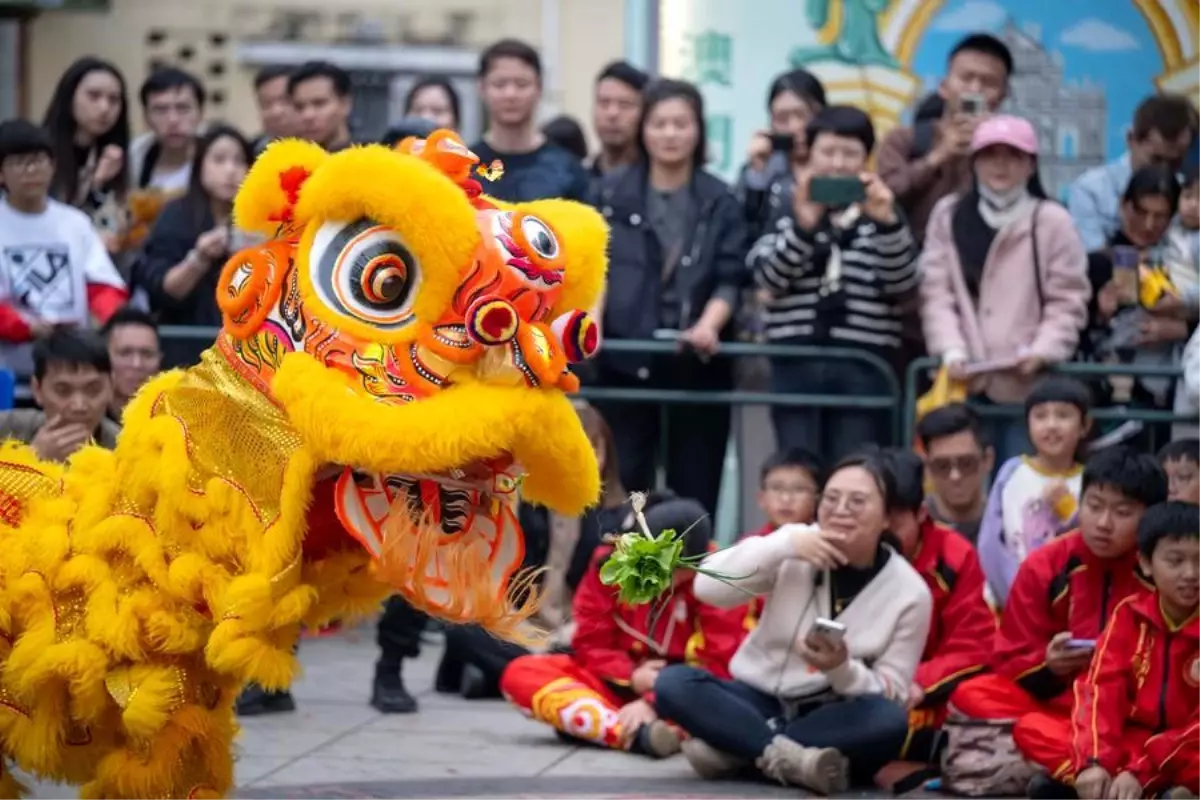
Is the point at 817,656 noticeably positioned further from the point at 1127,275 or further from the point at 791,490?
the point at 1127,275

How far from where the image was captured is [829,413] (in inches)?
310

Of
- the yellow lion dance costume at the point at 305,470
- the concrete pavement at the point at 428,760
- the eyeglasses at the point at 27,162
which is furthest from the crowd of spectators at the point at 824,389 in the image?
the yellow lion dance costume at the point at 305,470

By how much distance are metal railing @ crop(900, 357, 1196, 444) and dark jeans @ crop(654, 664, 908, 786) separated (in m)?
1.45

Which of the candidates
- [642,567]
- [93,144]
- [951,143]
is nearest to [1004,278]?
[951,143]

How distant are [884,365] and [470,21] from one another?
6707 mm

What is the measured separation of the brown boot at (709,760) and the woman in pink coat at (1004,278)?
1.80 metres

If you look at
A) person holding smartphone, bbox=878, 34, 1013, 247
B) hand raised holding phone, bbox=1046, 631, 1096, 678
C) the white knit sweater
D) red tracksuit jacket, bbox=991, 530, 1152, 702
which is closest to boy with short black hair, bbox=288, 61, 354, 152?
person holding smartphone, bbox=878, 34, 1013, 247

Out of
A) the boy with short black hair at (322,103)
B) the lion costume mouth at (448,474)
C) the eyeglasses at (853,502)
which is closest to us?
the lion costume mouth at (448,474)

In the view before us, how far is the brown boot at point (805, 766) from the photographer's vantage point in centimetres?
620

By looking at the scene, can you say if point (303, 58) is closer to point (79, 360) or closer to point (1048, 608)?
point (79, 360)

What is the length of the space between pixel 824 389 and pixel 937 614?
133 cm

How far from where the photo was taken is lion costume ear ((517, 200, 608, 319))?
193 inches

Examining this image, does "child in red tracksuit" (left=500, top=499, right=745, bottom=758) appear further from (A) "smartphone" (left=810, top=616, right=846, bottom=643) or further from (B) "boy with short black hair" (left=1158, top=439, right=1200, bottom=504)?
(B) "boy with short black hair" (left=1158, top=439, right=1200, bottom=504)

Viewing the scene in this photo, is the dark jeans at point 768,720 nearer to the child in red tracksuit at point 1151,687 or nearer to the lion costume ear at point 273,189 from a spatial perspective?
the child in red tracksuit at point 1151,687
